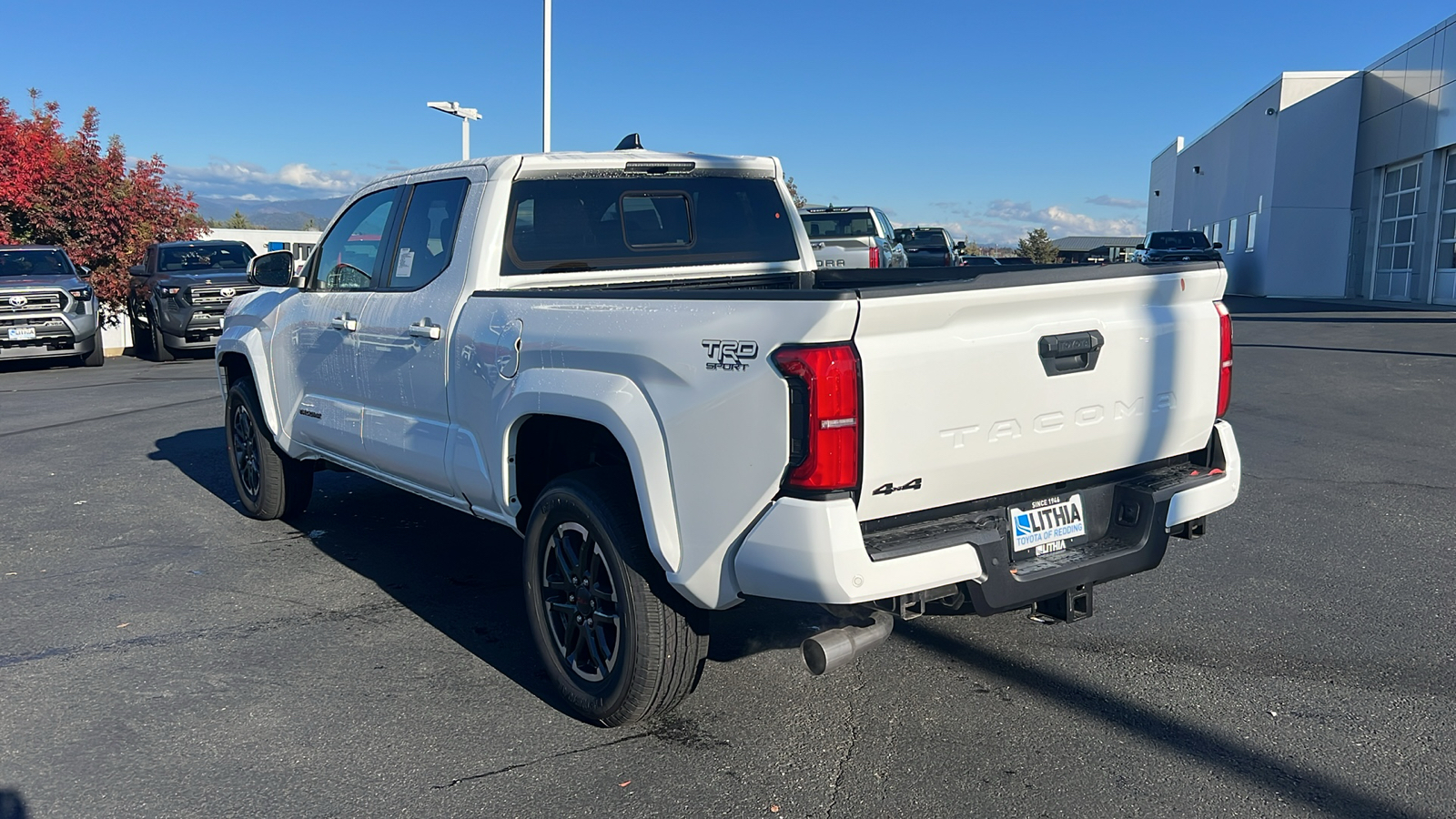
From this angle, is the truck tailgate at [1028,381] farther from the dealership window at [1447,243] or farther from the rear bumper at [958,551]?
the dealership window at [1447,243]

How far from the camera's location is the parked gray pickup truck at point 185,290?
17.5 m

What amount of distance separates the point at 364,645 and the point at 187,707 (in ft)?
2.50

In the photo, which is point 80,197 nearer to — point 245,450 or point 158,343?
point 158,343

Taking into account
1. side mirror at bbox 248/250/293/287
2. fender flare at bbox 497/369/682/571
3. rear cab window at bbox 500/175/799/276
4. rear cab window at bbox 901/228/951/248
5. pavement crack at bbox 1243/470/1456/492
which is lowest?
pavement crack at bbox 1243/470/1456/492

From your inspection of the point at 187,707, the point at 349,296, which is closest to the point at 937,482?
the point at 187,707

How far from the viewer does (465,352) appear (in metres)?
4.31

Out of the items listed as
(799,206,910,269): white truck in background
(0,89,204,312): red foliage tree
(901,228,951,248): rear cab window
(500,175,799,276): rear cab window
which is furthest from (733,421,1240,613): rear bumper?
(901,228,951,248): rear cab window

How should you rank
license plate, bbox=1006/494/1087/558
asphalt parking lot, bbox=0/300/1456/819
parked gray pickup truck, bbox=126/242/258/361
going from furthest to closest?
parked gray pickup truck, bbox=126/242/258/361, license plate, bbox=1006/494/1087/558, asphalt parking lot, bbox=0/300/1456/819

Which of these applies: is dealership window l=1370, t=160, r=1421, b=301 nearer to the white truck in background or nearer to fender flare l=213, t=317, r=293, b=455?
the white truck in background

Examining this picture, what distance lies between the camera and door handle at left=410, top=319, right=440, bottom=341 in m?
4.52

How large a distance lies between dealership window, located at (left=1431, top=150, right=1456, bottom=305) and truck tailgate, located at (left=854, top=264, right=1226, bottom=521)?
29054mm

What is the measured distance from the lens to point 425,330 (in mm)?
4590

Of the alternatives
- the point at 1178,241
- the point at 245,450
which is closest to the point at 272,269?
the point at 245,450

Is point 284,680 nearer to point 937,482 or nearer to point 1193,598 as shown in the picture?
point 937,482
